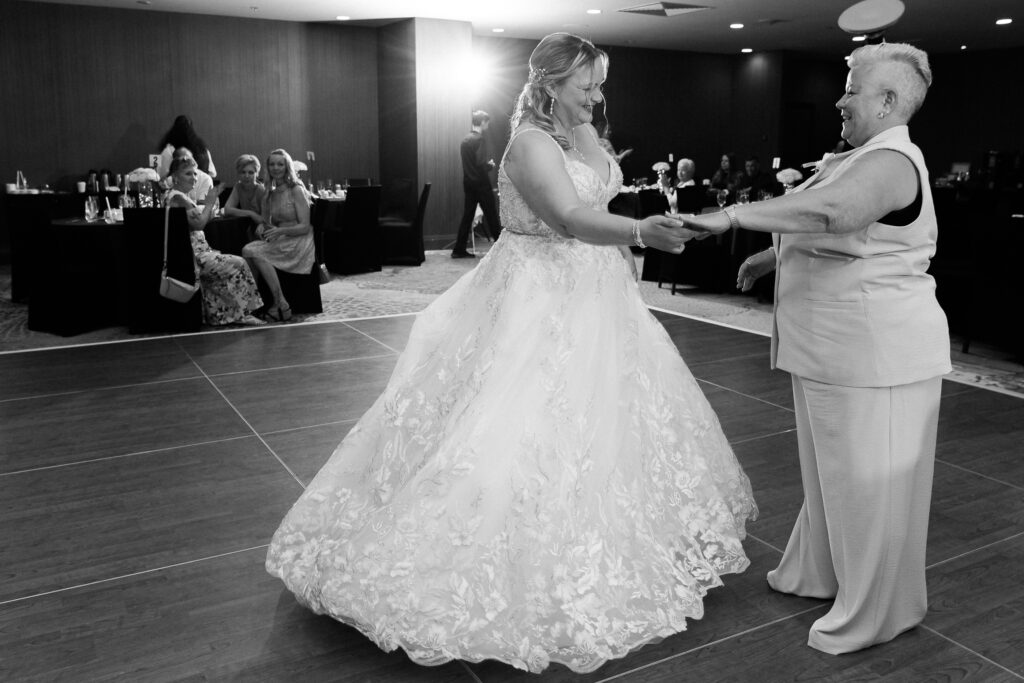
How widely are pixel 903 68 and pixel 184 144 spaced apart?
940 centimetres

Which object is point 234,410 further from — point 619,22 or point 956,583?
point 619,22

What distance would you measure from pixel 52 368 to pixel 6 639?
3.39 meters

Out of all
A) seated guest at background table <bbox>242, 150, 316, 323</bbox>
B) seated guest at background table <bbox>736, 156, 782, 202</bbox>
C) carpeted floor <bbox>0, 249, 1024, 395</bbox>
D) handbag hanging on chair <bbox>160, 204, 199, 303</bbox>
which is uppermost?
seated guest at background table <bbox>736, 156, 782, 202</bbox>

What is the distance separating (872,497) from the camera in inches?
85.3

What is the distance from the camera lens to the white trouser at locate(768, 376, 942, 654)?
215cm

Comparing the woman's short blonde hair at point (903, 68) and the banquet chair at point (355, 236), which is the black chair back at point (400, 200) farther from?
the woman's short blonde hair at point (903, 68)

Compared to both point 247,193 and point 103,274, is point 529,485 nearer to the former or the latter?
point 103,274

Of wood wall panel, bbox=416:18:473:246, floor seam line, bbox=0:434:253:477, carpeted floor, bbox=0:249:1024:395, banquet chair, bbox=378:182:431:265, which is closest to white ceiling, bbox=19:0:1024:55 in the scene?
wood wall panel, bbox=416:18:473:246

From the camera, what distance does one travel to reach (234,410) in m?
4.41

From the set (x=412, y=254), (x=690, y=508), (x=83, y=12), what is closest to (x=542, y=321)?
(x=690, y=508)

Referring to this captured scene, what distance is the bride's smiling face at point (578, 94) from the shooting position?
2336 millimetres

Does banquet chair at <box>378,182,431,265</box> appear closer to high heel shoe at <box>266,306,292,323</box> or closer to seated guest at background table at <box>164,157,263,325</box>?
high heel shoe at <box>266,306,292,323</box>

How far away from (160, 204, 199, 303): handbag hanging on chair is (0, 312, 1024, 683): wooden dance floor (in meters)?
0.78

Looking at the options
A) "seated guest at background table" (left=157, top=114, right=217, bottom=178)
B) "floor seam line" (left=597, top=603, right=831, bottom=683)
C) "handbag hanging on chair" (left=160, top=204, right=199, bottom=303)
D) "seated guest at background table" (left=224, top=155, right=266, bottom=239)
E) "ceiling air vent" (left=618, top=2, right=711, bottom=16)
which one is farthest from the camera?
"ceiling air vent" (left=618, top=2, right=711, bottom=16)
